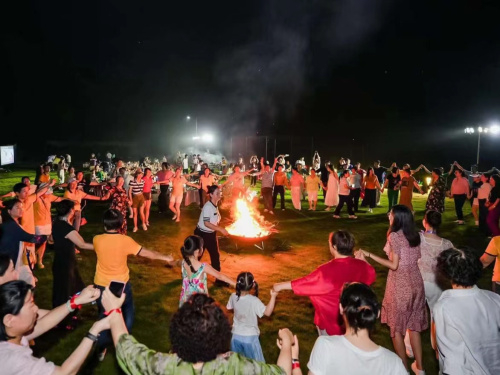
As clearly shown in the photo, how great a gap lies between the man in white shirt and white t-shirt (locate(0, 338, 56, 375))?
2.94 m

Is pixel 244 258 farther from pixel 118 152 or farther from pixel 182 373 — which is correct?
pixel 118 152

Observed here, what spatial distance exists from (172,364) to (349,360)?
114cm

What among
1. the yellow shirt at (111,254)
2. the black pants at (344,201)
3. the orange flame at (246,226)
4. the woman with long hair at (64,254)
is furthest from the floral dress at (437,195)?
the woman with long hair at (64,254)

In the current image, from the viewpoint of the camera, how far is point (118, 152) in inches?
2092

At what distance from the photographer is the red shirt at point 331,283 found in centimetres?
344

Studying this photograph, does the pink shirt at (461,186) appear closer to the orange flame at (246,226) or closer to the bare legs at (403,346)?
the orange flame at (246,226)

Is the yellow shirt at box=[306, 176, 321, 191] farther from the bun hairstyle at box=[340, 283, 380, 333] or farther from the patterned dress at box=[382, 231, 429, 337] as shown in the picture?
the bun hairstyle at box=[340, 283, 380, 333]

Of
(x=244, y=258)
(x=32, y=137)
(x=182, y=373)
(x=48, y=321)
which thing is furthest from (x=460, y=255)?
(x=32, y=137)

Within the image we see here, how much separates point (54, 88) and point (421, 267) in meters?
65.1

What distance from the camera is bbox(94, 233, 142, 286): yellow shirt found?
15.0ft

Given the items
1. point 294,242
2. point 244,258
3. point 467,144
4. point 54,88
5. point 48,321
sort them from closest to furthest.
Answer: point 48,321
point 244,258
point 294,242
point 467,144
point 54,88

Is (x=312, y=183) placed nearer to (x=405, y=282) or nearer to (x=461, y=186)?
(x=461, y=186)

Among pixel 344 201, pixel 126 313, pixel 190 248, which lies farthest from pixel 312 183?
pixel 126 313

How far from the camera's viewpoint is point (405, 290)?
14.7 ft
